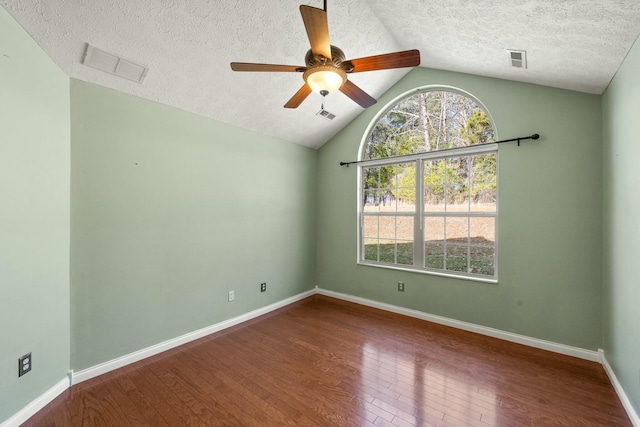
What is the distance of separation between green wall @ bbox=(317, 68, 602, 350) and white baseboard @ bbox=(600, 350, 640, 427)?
0.18 m

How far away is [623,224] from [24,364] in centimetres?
421

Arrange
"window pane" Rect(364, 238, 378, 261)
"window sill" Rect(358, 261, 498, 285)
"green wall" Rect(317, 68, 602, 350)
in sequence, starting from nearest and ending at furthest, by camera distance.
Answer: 1. "green wall" Rect(317, 68, 602, 350)
2. "window sill" Rect(358, 261, 498, 285)
3. "window pane" Rect(364, 238, 378, 261)

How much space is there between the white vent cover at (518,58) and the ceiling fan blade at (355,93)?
133cm

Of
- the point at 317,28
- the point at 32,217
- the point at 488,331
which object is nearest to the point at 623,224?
the point at 488,331

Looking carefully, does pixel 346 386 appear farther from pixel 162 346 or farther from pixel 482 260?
pixel 482 260

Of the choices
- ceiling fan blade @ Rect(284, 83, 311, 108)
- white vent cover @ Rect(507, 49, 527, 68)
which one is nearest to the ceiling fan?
ceiling fan blade @ Rect(284, 83, 311, 108)

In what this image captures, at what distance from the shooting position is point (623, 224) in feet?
6.51

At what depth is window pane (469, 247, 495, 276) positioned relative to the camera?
124 inches

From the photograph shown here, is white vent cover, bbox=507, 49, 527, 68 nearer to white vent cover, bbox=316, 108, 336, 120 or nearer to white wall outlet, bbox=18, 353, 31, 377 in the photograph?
white vent cover, bbox=316, 108, 336, 120

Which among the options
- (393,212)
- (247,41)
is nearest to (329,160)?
(393,212)

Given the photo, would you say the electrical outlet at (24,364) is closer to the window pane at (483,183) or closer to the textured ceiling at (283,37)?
the textured ceiling at (283,37)

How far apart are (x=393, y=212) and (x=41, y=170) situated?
3556 mm

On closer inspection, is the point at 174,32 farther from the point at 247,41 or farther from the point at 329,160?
the point at 329,160

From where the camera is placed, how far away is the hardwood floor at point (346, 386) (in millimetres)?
1812
